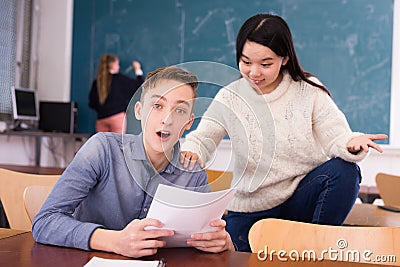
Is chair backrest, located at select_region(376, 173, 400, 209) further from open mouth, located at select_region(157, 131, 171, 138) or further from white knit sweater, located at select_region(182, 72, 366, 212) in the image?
open mouth, located at select_region(157, 131, 171, 138)

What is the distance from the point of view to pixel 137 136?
1021 mm

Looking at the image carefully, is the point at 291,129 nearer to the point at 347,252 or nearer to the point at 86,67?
the point at 347,252

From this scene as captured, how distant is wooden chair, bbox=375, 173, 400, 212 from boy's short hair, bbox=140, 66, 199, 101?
2.27 m

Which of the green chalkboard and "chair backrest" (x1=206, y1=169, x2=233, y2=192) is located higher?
the green chalkboard

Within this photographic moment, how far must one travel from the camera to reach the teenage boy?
0.97 m

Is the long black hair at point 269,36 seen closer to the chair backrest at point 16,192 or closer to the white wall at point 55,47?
the chair backrest at point 16,192

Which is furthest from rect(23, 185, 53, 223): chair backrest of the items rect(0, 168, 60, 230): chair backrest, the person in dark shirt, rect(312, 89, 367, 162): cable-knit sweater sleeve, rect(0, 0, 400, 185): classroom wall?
rect(0, 0, 400, 185): classroom wall

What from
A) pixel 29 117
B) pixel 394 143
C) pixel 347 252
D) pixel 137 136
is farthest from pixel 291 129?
pixel 29 117

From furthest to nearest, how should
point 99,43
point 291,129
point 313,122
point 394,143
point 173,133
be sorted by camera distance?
point 99,43 → point 394,143 → point 313,122 → point 291,129 → point 173,133

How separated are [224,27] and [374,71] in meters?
1.50

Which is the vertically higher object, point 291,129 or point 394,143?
point 291,129

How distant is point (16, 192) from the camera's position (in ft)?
6.44

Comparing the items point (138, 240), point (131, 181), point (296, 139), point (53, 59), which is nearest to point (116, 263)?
point (138, 240)

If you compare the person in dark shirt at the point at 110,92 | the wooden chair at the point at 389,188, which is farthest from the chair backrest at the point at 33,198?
the person in dark shirt at the point at 110,92
